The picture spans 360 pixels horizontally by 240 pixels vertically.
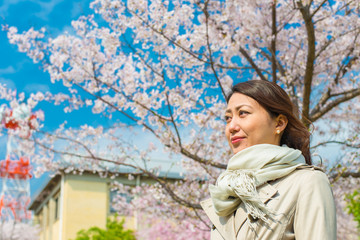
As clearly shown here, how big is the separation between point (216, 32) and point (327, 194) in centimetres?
634

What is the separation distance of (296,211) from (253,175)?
26 centimetres

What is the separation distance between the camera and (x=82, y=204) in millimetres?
21500

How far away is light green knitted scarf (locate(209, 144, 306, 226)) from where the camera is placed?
6.66ft

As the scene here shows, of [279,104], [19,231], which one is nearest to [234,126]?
[279,104]

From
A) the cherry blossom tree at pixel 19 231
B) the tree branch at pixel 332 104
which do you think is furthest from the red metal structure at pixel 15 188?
the tree branch at pixel 332 104

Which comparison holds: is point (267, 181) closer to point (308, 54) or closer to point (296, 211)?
point (296, 211)

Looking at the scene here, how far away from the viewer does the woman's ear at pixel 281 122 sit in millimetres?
2291

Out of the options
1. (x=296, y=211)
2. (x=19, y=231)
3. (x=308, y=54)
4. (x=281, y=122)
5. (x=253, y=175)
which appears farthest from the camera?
(x=19, y=231)

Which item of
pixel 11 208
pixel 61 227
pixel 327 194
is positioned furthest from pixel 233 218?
pixel 11 208

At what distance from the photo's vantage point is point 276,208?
2.00 m

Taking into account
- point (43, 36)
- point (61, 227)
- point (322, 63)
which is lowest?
point (61, 227)

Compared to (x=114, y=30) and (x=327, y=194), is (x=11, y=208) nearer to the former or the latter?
(x=114, y=30)

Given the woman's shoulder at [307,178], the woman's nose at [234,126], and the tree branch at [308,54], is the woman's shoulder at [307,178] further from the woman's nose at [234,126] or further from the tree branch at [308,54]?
the tree branch at [308,54]

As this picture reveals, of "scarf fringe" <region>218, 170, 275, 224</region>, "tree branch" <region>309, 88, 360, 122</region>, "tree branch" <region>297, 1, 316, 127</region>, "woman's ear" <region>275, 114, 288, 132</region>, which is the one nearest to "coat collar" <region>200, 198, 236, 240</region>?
"scarf fringe" <region>218, 170, 275, 224</region>
